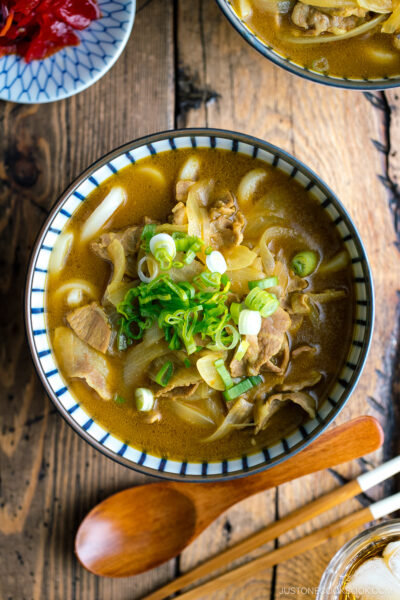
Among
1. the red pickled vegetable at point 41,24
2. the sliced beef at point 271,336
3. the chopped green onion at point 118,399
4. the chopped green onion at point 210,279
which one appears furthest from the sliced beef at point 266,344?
the red pickled vegetable at point 41,24

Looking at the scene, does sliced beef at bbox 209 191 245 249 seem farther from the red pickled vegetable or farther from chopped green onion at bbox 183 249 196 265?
the red pickled vegetable

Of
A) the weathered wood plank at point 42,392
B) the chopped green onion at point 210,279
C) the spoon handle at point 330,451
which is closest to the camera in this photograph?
the chopped green onion at point 210,279

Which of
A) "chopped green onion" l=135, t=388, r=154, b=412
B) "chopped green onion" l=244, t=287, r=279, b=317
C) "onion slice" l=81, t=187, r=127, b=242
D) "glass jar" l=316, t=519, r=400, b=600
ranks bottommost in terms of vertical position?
"glass jar" l=316, t=519, r=400, b=600

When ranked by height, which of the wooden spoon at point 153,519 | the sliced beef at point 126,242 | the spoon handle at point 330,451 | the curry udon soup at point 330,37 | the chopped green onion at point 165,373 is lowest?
the wooden spoon at point 153,519

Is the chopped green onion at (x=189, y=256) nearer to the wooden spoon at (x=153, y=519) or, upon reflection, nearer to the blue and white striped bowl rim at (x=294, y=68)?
the blue and white striped bowl rim at (x=294, y=68)

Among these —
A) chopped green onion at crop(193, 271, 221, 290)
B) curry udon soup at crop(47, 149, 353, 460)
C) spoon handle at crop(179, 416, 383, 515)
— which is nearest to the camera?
chopped green onion at crop(193, 271, 221, 290)

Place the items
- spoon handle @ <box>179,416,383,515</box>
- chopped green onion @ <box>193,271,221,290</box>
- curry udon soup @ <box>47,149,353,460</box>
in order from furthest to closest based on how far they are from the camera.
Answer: spoon handle @ <box>179,416,383,515</box>
curry udon soup @ <box>47,149,353,460</box>
chopped green onion @ <box>193,271,221,290</box>

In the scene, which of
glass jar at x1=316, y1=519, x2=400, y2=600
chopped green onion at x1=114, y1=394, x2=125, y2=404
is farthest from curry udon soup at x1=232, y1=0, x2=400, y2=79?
glass jar at x1=316, y1=519, x2=400, y2=600

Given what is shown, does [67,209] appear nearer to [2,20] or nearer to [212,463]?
[2,20]
